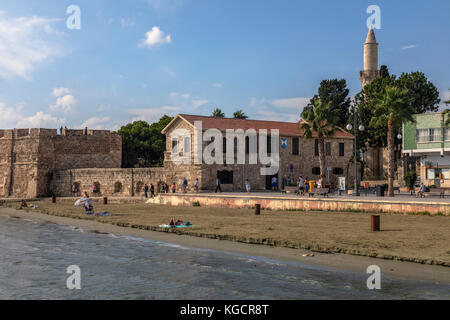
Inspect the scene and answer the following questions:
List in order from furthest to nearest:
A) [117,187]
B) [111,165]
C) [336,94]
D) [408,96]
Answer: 1. [336,94]
2. [408,96]
3. [111,165]
4. [117,187]

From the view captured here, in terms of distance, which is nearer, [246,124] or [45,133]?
[246,124]

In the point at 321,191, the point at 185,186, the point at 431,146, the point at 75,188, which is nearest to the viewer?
the point at 321,191

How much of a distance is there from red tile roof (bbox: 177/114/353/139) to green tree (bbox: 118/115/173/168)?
23.2 meters

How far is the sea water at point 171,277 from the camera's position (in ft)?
34.4

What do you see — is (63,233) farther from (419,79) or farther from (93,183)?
(419,79)

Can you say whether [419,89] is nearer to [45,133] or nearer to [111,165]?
[111,165]

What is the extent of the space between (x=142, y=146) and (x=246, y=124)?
993 inches

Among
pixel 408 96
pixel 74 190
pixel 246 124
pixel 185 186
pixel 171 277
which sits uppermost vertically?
pixel 408 96

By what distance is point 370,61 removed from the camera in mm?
64938

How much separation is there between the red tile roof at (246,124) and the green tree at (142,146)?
23.2 meters

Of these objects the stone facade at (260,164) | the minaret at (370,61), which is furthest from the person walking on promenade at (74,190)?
the minaret at (370,61)

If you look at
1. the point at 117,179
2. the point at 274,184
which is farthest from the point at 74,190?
the point at 274,184

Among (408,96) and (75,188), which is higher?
(408,96)
